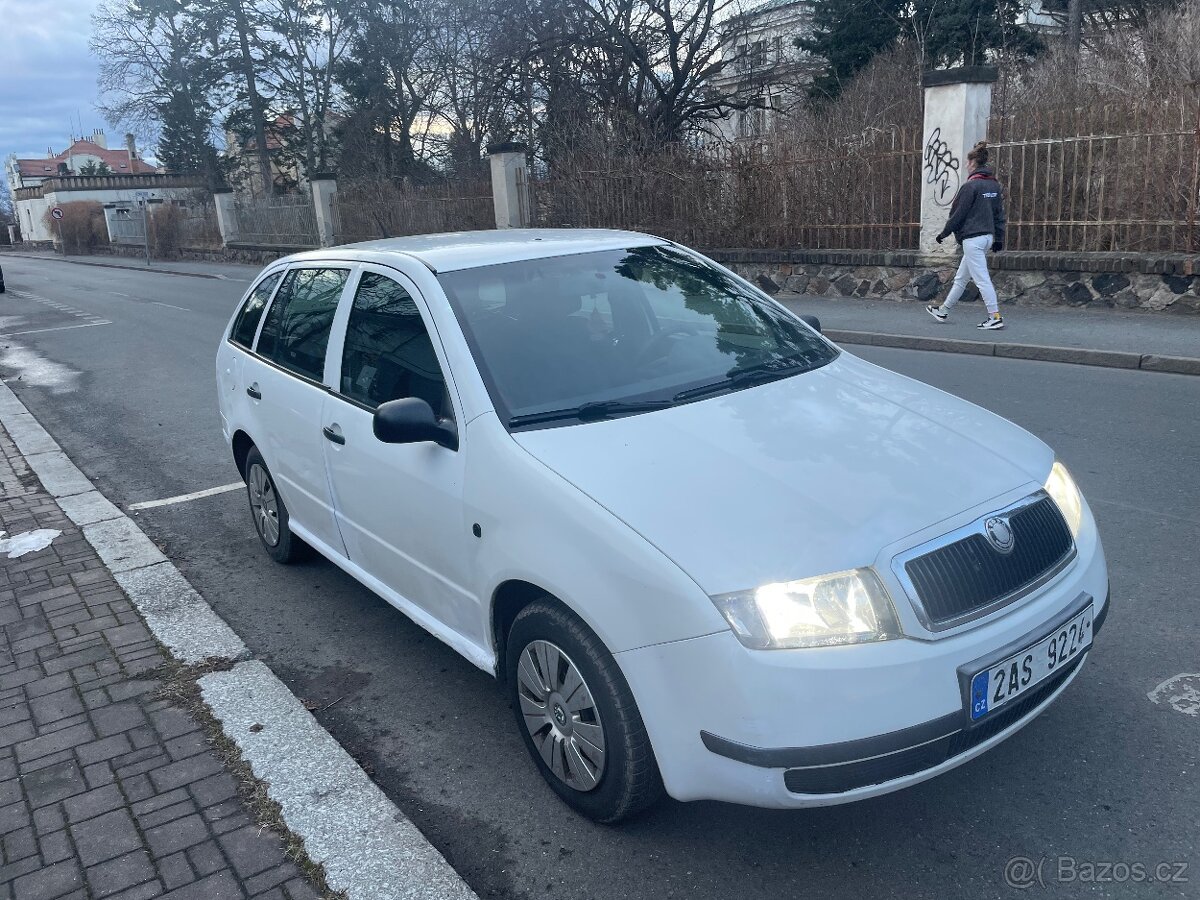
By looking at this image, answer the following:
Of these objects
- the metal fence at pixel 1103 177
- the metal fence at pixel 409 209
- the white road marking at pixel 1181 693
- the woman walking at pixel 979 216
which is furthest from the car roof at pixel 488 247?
the metal fence at pixel 409 209

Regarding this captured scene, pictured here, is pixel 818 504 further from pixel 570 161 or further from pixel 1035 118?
pixel 570 161

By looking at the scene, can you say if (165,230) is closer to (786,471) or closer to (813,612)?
(786,471)

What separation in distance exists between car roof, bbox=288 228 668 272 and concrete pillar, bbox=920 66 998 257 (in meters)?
10.5

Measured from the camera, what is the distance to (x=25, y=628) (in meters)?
4.70

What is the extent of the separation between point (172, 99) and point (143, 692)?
150ft

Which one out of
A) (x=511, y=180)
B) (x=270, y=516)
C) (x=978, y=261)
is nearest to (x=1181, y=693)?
(x=270, y=516)

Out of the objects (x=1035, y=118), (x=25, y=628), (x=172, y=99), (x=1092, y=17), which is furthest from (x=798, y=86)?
(x=172, y=99)

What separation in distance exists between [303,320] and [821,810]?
10.6ft

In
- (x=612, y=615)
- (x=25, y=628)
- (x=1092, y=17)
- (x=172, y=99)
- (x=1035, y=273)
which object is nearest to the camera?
(x=612, y=615)

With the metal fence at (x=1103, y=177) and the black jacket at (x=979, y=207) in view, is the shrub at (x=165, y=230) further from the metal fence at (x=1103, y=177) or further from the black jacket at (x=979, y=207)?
the black jacket at (x=979, y=207)

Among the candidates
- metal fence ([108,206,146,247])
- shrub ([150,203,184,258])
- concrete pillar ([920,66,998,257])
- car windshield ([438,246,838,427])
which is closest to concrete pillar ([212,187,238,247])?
shrub ([150,203,184,258])

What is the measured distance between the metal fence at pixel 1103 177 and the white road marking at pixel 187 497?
34.9 ft

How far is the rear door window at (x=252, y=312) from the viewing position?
5.39 metres

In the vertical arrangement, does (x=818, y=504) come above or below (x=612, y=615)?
above
